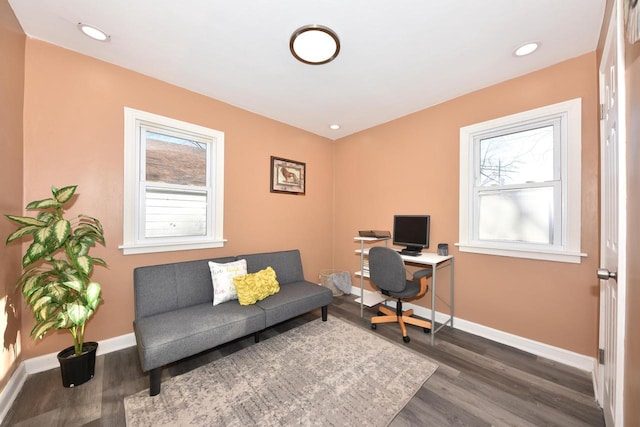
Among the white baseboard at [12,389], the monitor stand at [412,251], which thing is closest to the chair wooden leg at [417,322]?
the monitor stand at [412,251]

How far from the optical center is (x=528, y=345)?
2.25m

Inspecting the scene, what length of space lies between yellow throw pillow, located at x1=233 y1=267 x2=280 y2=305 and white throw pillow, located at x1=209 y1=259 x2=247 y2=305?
65 millimetres

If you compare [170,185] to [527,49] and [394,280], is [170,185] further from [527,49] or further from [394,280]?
[527,49]

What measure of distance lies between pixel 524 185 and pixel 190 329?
325 centimetres

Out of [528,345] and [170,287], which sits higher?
[170,287]

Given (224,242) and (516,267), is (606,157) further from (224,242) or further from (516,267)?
(224,242)

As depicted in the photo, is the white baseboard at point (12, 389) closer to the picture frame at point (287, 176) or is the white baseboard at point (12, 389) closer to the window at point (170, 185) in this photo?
the window at point (170, 185)

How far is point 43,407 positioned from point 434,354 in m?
2.92

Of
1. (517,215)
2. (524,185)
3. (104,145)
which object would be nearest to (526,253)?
(517,215)

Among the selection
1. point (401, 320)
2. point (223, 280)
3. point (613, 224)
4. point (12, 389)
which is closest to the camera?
point (613, 224)

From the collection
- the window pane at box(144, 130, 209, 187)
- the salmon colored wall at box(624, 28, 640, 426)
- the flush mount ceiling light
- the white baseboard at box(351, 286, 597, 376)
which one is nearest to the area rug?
the white baseboard at box(351, 286, 597, 376)

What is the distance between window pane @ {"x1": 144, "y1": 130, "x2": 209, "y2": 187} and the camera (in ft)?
8.02

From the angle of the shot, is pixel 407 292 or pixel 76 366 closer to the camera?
pixel 76 366

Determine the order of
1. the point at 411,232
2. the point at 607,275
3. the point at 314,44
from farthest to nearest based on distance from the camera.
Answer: the point at 411,232 → the point at 314,44 → the point at 607,275
